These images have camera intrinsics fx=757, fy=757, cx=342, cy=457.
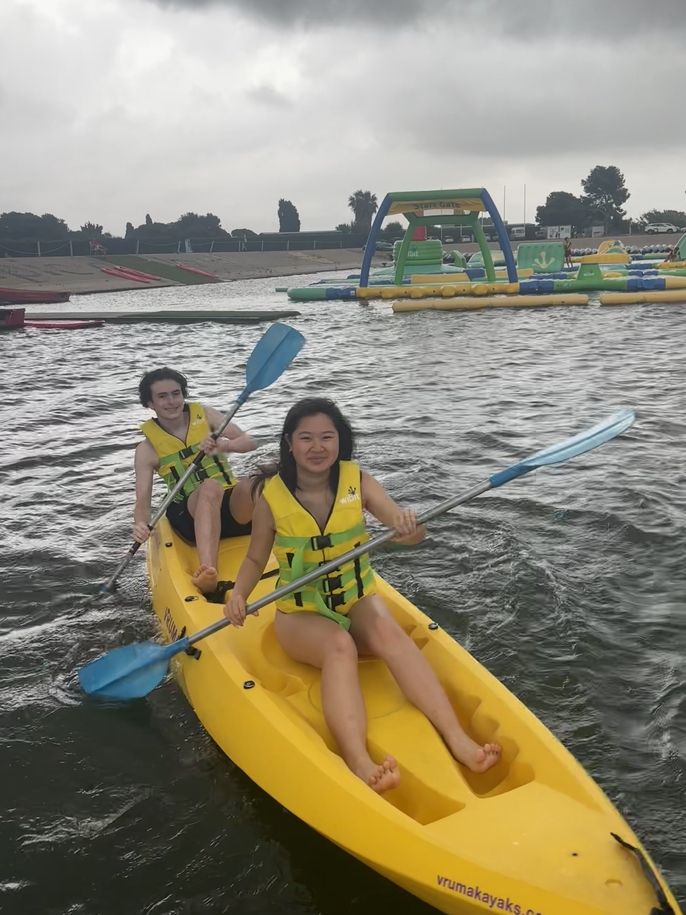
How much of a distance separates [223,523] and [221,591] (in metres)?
0.52

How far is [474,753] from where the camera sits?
92.2 inches

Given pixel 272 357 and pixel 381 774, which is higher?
pixel 272 357

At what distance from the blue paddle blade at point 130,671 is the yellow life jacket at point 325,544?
1.78 feet

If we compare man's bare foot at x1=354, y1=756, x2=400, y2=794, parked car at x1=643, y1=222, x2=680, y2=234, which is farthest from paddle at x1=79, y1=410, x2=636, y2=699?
parked car at x1=643, y1=222, x2=680, y2=234

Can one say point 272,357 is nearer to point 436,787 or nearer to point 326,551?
point 326,551

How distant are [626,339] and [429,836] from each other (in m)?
11.4

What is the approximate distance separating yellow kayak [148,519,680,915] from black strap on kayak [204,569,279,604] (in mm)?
278

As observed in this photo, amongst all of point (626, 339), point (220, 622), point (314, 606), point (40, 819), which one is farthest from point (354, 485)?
point (626, 339)

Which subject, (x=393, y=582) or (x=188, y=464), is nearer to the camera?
(x=188, y=464)

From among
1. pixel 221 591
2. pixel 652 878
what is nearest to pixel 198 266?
pixel 221 591

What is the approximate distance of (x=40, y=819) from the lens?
8.55ft

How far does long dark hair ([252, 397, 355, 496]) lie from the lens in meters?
2.61

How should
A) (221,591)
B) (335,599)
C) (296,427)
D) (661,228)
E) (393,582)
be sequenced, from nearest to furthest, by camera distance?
(296,427) → (335,599) → (221,591) → (393,582) → (661,228)

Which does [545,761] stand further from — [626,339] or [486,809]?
[626,339]
